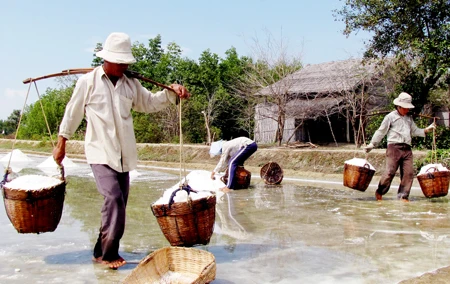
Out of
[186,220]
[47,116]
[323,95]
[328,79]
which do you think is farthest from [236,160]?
[47,116]

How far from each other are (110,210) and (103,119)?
0.80 meters

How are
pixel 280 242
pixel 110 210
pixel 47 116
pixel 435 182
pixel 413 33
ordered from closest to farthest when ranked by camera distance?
pixel 110 210 → pixel 280 242 → pixel 435 182 → pixel 413 33 → pixel 47 116

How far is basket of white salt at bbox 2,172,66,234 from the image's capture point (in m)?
4.79

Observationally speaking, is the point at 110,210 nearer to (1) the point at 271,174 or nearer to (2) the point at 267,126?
(1) the point at 271,174

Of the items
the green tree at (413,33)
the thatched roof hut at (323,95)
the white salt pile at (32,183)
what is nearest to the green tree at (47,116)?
the thatched roof hut at (323,95)

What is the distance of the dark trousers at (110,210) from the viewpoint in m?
4.55

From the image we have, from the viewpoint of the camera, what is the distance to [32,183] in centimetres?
490

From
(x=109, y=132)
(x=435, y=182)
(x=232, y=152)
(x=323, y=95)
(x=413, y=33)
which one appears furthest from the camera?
(x=323, y=95)

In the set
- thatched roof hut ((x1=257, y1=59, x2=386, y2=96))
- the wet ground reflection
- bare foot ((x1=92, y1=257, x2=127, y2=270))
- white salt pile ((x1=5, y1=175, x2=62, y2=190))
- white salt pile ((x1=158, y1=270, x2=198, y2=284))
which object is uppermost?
A: thatched roof hut ((x1=257, y1=59, x2=386, y2=96))

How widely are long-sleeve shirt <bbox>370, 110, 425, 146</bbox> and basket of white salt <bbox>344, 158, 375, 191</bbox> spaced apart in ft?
1.38

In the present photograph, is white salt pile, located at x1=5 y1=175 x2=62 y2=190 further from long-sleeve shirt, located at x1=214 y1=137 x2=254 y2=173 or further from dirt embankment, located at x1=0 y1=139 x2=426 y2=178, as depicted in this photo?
long-sleeve shirt, located at x1=214 y1=137 x2=254 y2=173

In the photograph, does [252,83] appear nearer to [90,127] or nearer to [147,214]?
[147,214]

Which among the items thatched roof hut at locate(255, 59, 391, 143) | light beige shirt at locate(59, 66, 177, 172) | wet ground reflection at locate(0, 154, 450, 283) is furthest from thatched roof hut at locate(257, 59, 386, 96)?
light beige shirt at locate(59, 66, 177, 172)

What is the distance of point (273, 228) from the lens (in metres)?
6.46
